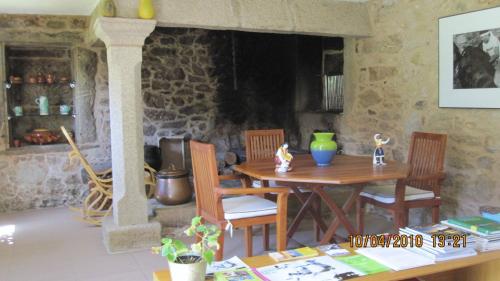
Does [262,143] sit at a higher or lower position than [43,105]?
lower

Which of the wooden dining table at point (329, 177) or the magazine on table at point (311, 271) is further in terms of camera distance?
the wooden dining table at point (329, 177)

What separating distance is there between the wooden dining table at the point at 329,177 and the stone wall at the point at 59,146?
2850 millimetres

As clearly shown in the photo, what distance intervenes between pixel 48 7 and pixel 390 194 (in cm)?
397

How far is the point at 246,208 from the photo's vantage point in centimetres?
322

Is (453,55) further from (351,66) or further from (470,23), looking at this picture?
(351,66)

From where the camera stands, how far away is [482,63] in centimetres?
373

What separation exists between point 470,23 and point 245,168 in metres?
2.19

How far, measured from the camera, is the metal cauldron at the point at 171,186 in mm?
4465

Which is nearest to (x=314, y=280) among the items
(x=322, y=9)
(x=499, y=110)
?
(x=499, y=110)

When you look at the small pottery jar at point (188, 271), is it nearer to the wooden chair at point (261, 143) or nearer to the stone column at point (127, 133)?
the stone column at point (127, 133)

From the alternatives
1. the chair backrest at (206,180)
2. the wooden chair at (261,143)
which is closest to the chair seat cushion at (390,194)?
the wooden chair at (261,143)

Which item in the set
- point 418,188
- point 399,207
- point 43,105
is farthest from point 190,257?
point 43,105

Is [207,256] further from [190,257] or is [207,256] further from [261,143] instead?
[261,143]

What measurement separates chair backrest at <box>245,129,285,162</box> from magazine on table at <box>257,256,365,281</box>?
7.61 ft
